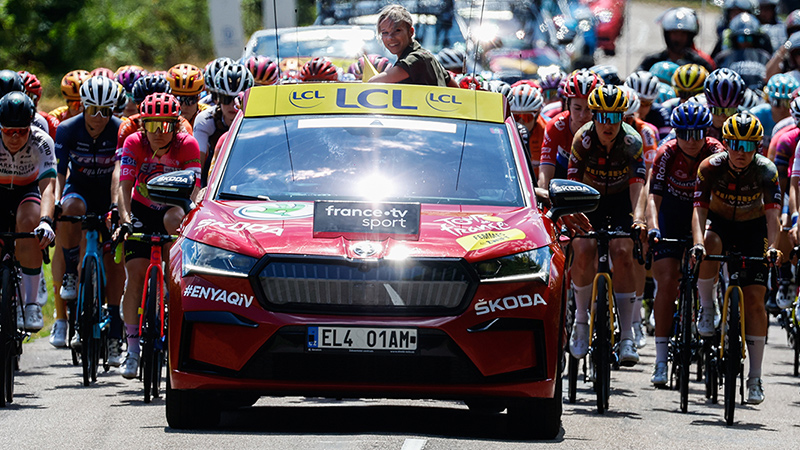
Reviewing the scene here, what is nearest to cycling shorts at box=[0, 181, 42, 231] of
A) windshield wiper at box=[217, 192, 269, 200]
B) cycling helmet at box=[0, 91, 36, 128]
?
cycling helmet at box=[0, 91, 36, 128]

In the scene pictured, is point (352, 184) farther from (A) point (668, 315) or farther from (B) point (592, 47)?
(B) point (592, 47)

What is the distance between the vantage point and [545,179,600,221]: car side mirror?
31.3 feet

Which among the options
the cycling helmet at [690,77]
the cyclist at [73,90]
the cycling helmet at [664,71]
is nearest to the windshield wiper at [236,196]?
the cyclist at [73,90]

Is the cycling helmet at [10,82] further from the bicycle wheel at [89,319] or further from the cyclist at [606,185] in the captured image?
the cyclist at [606,185]

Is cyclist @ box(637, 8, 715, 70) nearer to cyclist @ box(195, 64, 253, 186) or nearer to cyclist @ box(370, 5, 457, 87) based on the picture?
cyclist @ box(195, 64, 253, 186)

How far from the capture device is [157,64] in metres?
44.8

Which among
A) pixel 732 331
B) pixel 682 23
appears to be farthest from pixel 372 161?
pixel 682 23

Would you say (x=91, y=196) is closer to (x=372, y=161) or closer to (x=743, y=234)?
(x=372, y=161)

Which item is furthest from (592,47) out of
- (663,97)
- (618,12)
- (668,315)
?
(668,315)

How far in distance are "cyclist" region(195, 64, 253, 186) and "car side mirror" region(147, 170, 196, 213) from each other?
418cm

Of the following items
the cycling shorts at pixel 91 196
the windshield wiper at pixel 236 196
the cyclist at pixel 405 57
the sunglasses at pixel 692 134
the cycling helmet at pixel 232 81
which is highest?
the cyclist at pixel 405 57

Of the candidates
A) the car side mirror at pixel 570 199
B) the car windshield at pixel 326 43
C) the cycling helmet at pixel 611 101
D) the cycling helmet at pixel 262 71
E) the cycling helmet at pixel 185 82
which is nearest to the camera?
the car side mirror at pixel 570 199

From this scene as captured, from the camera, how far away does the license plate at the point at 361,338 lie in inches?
334

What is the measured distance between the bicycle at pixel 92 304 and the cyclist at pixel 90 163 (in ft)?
1.05
